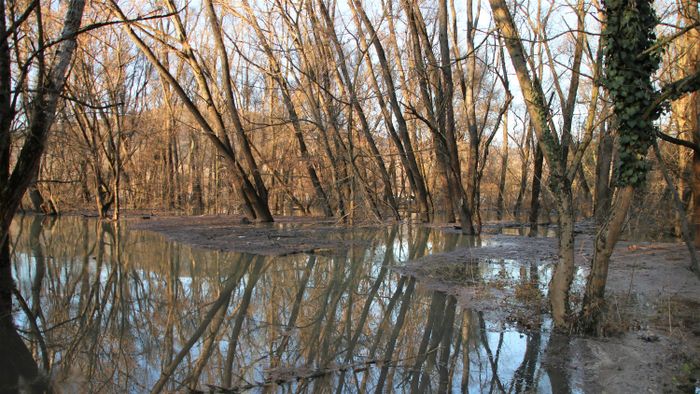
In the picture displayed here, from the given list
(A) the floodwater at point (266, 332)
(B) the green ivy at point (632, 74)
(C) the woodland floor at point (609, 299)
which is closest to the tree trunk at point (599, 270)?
(C) the woodland floor at point (609, 299)

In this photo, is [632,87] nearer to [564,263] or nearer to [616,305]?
[564,263]

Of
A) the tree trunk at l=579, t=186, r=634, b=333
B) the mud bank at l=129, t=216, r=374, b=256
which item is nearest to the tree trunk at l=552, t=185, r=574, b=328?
the tree trunk at l=579, t=186, r=634, b=333

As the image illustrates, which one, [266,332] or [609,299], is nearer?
[266,332]

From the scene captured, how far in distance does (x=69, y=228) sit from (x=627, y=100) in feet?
55.1

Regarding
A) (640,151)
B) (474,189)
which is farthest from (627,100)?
(474,189)

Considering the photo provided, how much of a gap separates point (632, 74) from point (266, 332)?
4.09 meters

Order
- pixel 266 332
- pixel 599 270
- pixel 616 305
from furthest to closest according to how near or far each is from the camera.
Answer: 1. pixel 616 305
2. pixel 266 332
3. pixel 599 270

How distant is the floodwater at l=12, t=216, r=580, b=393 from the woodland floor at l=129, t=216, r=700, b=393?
22 cm

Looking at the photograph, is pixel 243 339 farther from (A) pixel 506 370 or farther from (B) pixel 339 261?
(B) pixel 339 261

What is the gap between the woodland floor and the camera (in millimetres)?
4008

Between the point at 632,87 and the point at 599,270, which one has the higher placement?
the point at 632,87

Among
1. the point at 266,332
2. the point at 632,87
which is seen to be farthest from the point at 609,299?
the point at 266,332

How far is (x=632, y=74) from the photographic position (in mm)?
4516

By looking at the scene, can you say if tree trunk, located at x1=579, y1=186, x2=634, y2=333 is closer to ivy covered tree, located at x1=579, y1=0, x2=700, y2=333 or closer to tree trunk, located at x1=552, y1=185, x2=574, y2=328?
ivy covered tree, located at x1=579, y1=0, x2=700, y2=333
